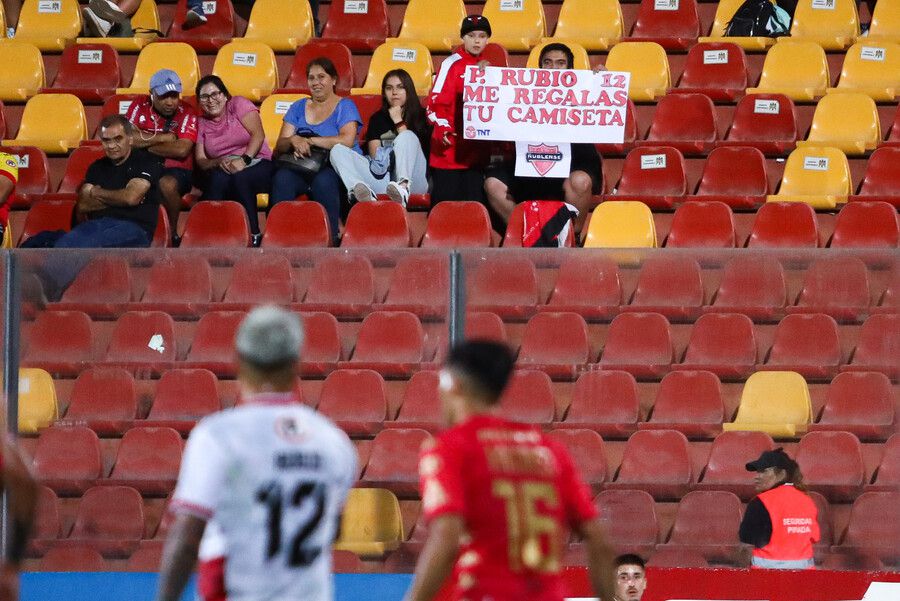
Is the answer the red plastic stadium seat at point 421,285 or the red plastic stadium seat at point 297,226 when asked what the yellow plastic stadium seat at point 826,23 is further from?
the red plastic stadium seat at point 421,285

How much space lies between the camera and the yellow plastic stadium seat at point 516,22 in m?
12.1

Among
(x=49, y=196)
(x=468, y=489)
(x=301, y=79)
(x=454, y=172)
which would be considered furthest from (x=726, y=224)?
(x=468, y=489)

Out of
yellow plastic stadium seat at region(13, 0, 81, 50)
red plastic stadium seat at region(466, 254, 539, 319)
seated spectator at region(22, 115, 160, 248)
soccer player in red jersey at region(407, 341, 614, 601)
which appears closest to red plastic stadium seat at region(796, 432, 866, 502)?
red plastic stadium seat at region(466, 254, 539, 319)

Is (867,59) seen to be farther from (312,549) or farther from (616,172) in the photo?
(312,549)

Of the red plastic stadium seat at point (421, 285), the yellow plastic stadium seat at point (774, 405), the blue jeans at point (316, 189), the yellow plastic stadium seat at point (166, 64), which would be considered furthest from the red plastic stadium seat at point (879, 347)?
the yellow plastic stadium seat at point (166, 64)

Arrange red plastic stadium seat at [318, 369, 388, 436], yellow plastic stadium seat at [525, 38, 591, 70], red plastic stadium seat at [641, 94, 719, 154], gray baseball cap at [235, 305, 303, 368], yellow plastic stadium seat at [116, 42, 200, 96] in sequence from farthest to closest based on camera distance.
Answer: yellow plastic stadium seat at [116, 42, 200, 96] → yellow plastic stadium seat at [525, 38, 591, 70] → red plastic stadium seat at [641, 94, 719, 154] → red plastic stadium seat at [318, 369, 388, 436] → gray baseball cap at [235, 305, 303, 368]

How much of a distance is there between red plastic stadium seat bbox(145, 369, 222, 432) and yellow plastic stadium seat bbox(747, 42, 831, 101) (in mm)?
5588

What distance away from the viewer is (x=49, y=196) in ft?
35.9

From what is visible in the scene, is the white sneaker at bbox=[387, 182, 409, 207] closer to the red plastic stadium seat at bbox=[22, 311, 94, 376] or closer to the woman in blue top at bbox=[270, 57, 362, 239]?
the woman in blue top at bbox=[270, 57, 362, 239]

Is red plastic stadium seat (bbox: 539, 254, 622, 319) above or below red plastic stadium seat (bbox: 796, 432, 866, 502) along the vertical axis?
above

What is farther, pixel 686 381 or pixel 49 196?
pixel 49 196

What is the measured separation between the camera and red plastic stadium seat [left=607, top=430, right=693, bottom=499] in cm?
738

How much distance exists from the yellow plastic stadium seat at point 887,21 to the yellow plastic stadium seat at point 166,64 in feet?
16.7

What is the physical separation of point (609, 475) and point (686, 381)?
22.2 inches
